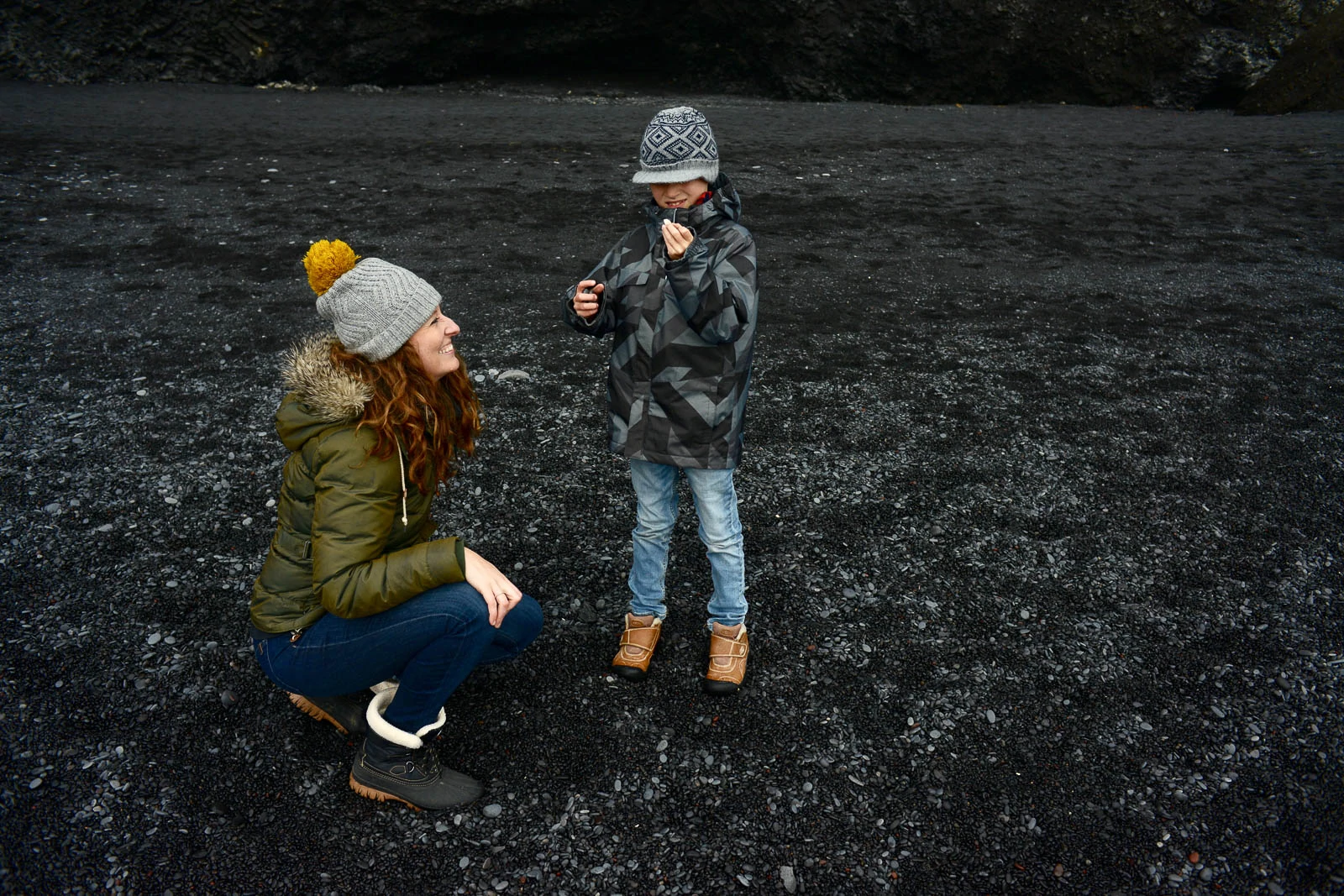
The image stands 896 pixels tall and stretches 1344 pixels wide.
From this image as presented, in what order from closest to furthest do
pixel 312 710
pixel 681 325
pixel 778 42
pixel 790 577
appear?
pixel 681 325 < pixel 312 710 < pixel 790 577 < pixel 778 42

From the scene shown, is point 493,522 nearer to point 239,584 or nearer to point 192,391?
point 239,584

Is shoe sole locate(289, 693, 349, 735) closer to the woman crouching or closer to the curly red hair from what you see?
the woman crouching

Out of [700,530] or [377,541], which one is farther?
[700,530]

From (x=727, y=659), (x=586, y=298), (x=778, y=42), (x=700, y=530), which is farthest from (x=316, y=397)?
(x=778, y=42)

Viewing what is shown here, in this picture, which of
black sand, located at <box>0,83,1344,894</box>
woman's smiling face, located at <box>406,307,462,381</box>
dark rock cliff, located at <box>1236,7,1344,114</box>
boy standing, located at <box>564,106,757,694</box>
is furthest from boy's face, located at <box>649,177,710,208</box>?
dark rock cliff, located at <box>1236,7,1344,114</box>

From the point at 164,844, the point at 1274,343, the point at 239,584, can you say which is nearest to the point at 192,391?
the point at 239,584

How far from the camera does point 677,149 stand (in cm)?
275

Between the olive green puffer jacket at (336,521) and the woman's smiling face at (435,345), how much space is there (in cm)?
20

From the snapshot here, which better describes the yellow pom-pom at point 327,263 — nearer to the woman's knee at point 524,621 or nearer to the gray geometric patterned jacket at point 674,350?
the gray geometric patterned jacket at point 674,350

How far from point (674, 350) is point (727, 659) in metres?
1.18

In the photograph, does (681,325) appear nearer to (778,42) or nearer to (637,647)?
(637,647)

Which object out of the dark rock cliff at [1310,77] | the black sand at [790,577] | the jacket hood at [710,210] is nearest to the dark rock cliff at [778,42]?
the dark rock cliff at [1310,77]

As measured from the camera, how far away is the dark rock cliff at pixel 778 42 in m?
17.1

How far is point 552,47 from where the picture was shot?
20.1m
